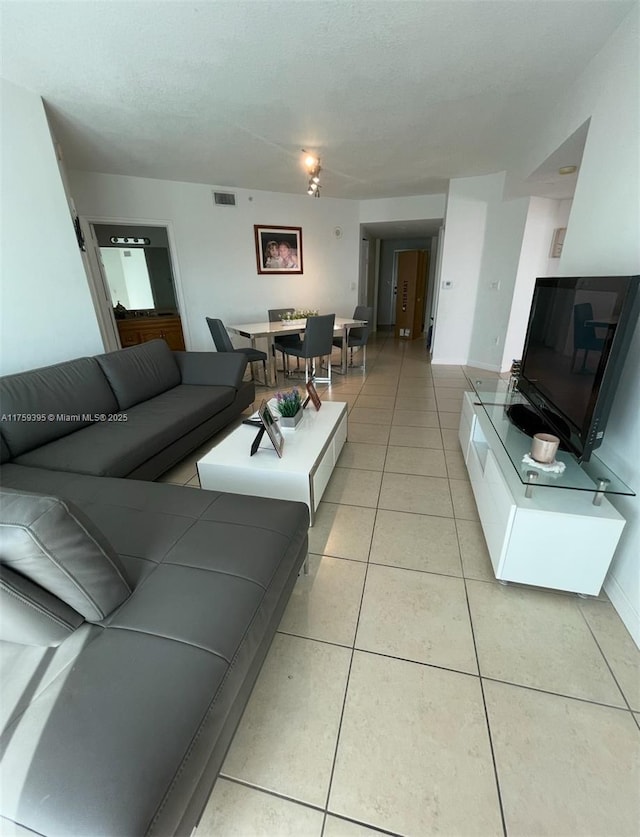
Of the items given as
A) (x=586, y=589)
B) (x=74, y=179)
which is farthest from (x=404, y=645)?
(x=74, y=179)

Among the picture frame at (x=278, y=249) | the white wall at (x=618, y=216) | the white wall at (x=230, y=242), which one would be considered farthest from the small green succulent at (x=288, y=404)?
the picture frame at (x=278, y=249)

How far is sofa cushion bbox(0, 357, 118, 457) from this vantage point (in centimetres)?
192

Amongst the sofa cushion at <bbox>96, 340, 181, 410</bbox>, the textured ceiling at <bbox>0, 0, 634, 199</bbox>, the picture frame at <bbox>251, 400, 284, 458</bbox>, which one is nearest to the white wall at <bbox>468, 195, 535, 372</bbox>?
the textured ceiling at <bbox>0, 0, 634, 199</bbox>

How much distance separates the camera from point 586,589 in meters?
1.41

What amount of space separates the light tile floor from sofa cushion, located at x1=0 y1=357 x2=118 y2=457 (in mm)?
1699

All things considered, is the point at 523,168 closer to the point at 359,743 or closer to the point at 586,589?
the point at 586,589

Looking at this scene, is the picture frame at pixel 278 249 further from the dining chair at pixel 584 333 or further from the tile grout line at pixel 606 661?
the tile grout line at pixel 606 661

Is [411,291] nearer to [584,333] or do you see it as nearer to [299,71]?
[299,71]

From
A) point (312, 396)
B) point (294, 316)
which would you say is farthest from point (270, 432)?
point (294, 316)

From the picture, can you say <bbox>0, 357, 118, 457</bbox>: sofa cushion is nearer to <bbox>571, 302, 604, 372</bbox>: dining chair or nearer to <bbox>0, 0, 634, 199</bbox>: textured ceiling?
<bbox>0, 0, 634, 199</bbox>: textured ceiling

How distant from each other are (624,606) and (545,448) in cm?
67

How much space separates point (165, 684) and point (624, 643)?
1591 mm

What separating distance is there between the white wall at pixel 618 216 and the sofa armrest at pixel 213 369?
254 centimetres

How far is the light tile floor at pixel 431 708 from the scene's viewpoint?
2.92 feet
